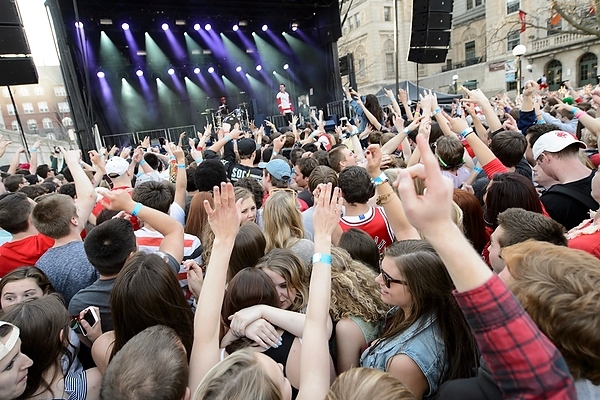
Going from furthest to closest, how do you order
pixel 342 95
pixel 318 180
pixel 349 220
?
pixel 342 95
pixel 318 180
pixel 349 220

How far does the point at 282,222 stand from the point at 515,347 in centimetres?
196

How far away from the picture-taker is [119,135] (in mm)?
15508

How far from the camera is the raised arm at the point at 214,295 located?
1454 mm

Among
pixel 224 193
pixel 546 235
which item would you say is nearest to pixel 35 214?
pixel 224 193

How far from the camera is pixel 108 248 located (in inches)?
78.6

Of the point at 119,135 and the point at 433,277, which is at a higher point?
the point at 119,135

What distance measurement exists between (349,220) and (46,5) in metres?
10.9

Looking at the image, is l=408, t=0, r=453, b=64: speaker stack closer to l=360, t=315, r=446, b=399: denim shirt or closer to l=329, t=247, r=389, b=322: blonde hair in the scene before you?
l=329, t=247, r=389, b=322: blonde hair

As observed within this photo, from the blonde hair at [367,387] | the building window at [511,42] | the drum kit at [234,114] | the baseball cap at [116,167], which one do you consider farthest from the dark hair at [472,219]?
the building window at [511,42]

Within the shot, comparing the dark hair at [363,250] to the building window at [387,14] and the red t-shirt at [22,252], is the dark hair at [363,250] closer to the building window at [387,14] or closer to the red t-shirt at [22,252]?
the red t-shirt at [22,252]

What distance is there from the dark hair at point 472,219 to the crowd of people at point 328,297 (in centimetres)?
1

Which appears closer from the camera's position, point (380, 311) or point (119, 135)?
point (380, 311)

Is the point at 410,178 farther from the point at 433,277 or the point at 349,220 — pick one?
the point at 349,220

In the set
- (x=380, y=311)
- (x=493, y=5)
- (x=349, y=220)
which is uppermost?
→ (x=493, y=5)
